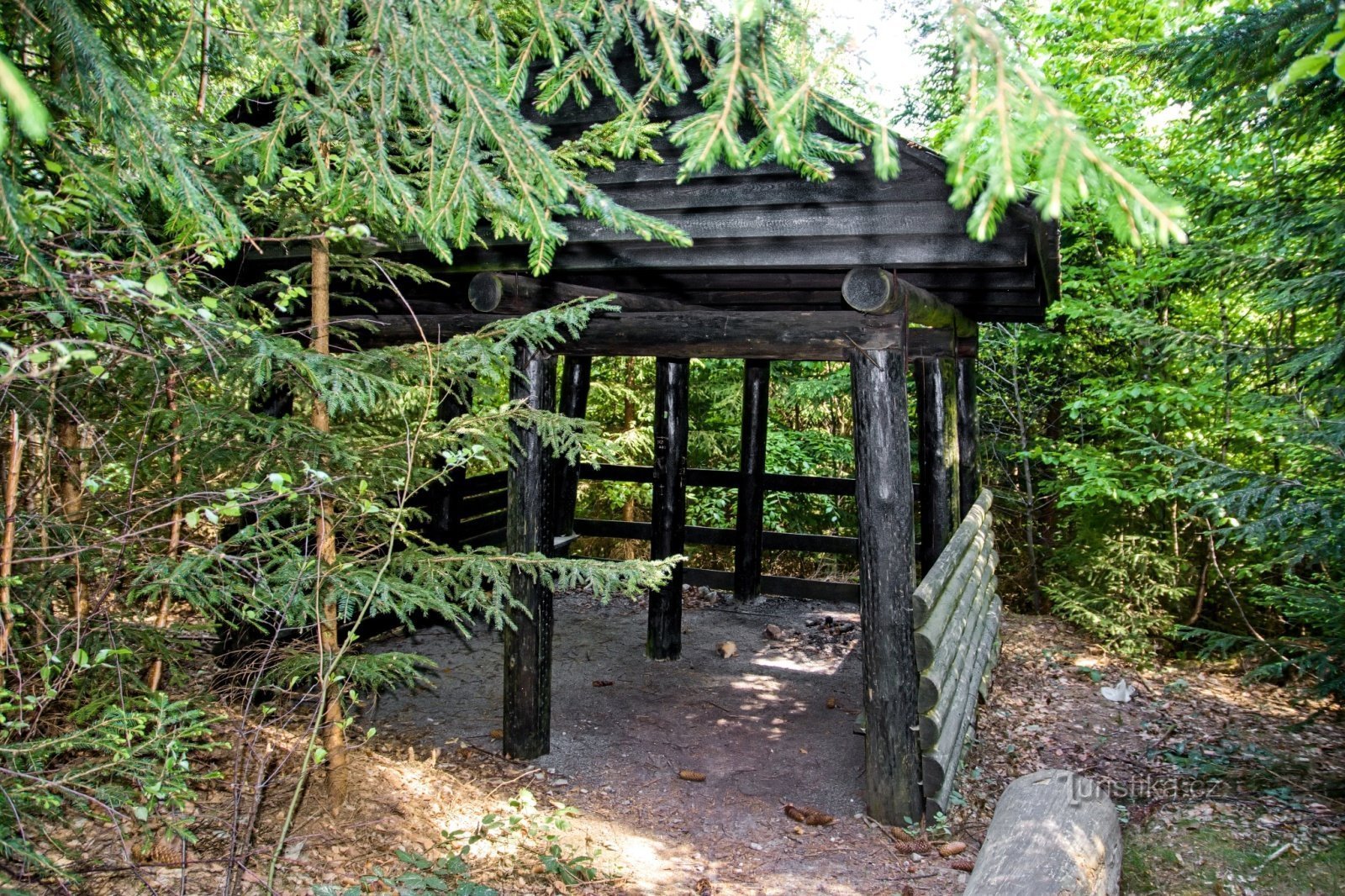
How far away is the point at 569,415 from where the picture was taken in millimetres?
8453

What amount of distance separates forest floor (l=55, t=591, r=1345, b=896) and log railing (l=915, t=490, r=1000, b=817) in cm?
28

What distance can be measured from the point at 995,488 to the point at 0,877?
950 centimetres

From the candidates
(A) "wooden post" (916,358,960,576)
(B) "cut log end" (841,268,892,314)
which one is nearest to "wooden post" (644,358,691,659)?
(A) "wooden post" (916,358,960,576)

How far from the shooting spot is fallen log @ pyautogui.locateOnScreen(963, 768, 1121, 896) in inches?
129

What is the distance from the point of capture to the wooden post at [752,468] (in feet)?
30.2

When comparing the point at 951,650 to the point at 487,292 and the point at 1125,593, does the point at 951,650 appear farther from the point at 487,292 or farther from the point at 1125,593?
the point at 1125,593

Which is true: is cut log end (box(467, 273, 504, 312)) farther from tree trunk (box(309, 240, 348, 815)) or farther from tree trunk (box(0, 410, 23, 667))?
tree trunk (box(0, 410, 23, 667))

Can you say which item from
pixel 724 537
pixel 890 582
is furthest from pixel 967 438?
pixel 890 582

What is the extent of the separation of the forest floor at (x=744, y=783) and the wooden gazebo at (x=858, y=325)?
0.47 m

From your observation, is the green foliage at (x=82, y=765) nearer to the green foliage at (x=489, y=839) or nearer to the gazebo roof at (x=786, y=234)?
the green foliage at (x=489, y=839)

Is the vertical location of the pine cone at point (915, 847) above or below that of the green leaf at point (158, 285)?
below

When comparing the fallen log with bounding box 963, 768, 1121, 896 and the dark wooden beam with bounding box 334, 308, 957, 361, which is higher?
the dark wooden beam with bounding box 334, 308, 957, 361

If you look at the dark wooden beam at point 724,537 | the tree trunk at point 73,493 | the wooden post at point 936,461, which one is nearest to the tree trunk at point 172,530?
the tree trunk at point 73,493

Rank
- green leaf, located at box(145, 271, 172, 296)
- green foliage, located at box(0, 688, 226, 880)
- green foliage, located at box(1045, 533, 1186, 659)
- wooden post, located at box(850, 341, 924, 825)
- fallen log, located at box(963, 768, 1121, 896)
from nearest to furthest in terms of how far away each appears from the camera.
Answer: green leaf, located at box(145, 271, 172, 296) → green foliage, located at box(0, 688, 226, 880) → fallen log, located at box(963, 768, 1121, 896) → wooden post, located at box(850, 341, 924, 825) → green foliage, located at box(1045, 533, 1186, 659)
